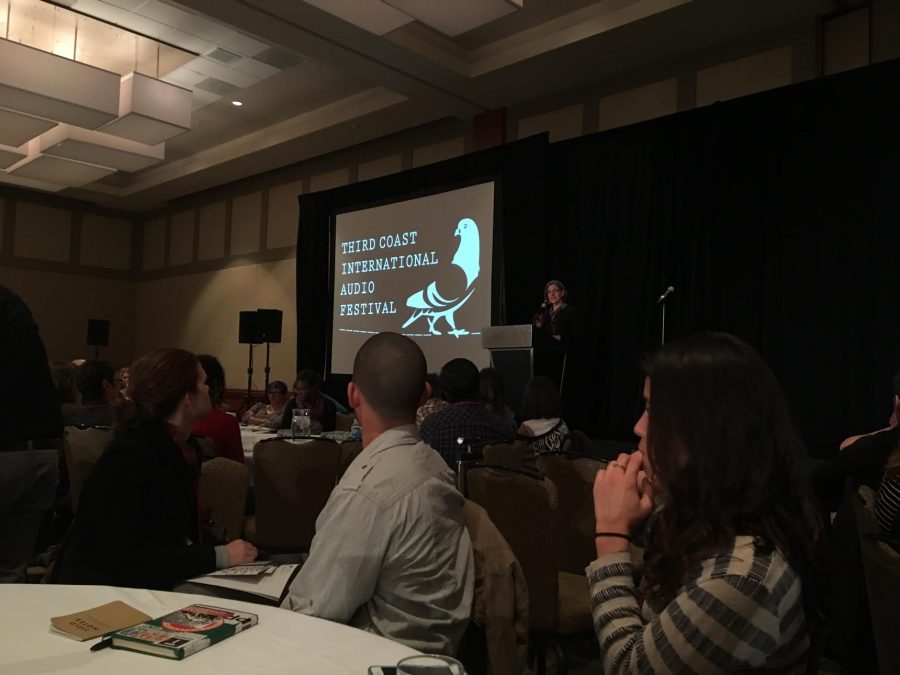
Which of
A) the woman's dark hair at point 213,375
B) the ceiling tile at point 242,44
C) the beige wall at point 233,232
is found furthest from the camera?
the ceiling tile at point 242,44

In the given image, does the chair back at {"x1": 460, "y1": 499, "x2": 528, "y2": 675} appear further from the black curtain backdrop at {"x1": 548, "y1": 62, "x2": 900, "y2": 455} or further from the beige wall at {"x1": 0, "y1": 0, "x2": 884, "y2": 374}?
the beige wall at {"x1": 0, "y1": 0, "x2": 884, "y2": 374}

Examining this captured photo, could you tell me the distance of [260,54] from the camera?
7047 millimetres

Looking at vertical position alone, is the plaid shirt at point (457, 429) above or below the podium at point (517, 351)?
below

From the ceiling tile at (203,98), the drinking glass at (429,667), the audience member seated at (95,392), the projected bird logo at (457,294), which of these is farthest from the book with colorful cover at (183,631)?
the ceiling tile at (203,98)

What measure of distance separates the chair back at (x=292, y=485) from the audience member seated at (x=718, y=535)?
7.33 feet

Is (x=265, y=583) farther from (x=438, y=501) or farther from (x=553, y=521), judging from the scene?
(x=553, y=521)

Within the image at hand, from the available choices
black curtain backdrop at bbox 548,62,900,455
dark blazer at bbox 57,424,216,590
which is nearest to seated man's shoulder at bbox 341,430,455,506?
dark blazer at bbox 57,424,216,590

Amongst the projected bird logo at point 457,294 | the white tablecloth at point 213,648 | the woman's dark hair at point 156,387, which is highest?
the projected bird logo at point 457,294

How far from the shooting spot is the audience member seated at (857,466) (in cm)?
257

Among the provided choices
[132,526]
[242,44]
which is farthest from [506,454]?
[242,44]

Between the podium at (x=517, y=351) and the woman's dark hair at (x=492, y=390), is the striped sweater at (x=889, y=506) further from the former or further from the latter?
the podium at (x=517, y=351)

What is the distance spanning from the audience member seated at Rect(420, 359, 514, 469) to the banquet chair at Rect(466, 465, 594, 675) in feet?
2.60

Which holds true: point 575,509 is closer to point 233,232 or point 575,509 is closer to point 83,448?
point 83,448

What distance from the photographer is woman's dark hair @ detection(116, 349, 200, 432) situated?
184 cm
